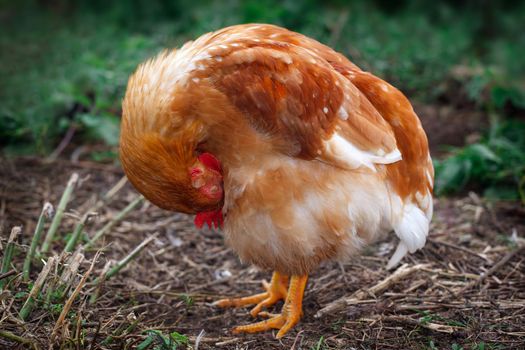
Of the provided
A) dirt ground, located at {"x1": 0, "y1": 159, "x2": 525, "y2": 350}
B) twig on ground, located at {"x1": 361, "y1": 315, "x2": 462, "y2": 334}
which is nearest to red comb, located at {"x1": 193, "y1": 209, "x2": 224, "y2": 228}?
dirt ground, located at {"x1": 0, "y1": 159, "x2": 525, "y2": 350}

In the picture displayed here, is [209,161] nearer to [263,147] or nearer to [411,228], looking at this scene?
[263,147]

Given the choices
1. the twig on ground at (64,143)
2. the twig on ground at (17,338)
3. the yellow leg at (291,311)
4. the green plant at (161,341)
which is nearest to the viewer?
the twig on ground at (17,338)

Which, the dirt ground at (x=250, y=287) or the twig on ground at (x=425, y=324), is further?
the twig on ground at (x=425, y=324)

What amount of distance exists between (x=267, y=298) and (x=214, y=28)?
13.2 feet

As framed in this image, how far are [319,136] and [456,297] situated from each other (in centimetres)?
142

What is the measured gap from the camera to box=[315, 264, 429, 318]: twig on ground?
11.4ft

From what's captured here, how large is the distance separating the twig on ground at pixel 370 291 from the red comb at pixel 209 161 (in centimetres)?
108

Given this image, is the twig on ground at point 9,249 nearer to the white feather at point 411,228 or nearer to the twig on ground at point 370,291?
the twig on ground at point 370,291

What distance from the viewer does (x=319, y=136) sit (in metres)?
3.04

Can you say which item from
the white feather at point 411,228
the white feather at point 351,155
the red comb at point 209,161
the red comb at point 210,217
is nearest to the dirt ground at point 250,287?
the red comb at point 210,217

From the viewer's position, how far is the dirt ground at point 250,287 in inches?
123

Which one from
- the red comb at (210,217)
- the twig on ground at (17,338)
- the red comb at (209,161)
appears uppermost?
the red comb at (209,161)

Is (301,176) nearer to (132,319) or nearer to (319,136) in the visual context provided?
(319,136)

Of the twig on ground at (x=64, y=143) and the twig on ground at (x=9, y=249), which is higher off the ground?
the twig on ground at (x=9, y=249)
